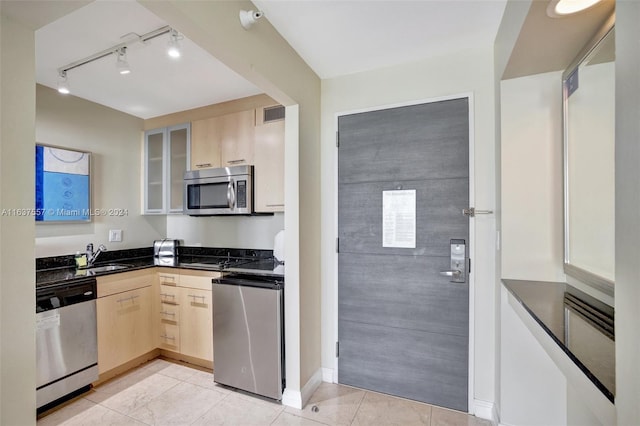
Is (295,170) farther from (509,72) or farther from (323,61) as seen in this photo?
(509,72)

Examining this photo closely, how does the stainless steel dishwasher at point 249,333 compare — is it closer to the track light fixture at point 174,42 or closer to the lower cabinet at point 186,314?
the lower cabinet at point 186,314

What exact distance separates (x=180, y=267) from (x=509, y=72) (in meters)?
2.88

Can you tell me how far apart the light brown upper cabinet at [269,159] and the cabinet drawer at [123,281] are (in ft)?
4.05

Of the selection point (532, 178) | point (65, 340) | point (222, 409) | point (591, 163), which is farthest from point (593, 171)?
point (65, 340)

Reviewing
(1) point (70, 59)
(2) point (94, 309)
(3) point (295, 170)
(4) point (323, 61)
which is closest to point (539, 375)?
(3) point (295, 170)

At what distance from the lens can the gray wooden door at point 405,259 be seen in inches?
78.4

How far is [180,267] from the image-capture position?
8.63 feet

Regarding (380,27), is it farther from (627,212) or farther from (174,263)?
(174,263)

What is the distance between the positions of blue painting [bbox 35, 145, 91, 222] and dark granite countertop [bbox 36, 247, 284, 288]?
405 millimetres

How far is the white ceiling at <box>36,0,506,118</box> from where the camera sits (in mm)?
1596

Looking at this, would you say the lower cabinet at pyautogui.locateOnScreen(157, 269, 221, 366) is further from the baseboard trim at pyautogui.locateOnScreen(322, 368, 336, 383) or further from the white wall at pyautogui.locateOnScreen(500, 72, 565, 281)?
the white wall at pyautogui.locateOnScreen(500, 72, 565, 281)

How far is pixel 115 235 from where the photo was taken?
3.01 m

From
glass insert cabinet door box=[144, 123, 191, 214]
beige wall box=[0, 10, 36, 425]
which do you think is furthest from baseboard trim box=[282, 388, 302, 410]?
glass insert cabinet door box=[144, 123, 191, 214]

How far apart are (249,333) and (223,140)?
5.93 feet
